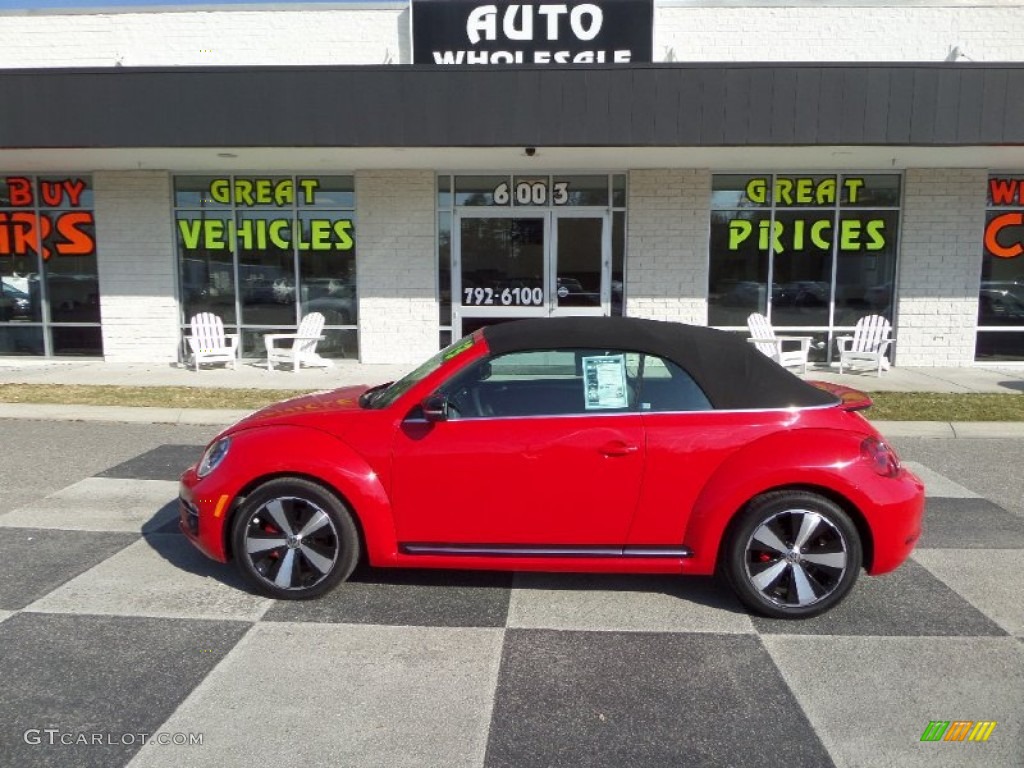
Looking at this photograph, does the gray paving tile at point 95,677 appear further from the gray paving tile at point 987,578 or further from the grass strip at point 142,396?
the grass strip at point 142,396

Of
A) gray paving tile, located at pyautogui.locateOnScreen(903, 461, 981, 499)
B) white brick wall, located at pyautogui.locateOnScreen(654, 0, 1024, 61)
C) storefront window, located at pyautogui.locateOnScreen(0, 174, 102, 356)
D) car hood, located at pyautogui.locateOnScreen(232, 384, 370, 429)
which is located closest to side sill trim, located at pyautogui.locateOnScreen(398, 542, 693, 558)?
car hood, located at pyautogui.locateOnScreen(232, 384, 370, 429)

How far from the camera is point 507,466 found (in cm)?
395

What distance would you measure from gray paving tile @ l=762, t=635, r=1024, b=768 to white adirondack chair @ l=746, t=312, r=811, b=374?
8.20 metres

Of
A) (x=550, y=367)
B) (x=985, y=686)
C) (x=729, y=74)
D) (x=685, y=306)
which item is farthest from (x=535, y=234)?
(x=985, y=686)

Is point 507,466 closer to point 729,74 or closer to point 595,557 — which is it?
point 595,557

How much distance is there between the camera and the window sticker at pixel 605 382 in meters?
4.06

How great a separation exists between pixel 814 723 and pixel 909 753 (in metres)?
0.34

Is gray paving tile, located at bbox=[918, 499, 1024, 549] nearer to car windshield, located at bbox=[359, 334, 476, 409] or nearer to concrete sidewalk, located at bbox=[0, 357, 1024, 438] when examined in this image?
concrete sidewalk, located at bbox=[0, 357, 1024, 438]

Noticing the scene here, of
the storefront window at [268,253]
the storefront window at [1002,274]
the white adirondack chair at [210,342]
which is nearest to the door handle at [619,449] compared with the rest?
the storefront window at [268,253]

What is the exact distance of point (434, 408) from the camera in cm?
401

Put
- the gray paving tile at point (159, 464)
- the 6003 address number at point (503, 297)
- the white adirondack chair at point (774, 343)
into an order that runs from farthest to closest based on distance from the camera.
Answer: the 6003 address number at point (503, 297) < the white adirondack chair at point (774, 343) < the gray paving tile at point (159, 464)

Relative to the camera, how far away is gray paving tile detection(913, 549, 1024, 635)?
4.08 metres

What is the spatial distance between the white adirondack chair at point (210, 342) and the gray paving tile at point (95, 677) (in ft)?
28.8

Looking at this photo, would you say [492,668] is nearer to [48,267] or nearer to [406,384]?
[406,384]
